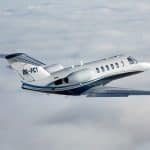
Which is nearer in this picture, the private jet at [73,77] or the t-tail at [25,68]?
the t-tail at [25,68]

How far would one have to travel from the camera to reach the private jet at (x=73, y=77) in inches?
2037

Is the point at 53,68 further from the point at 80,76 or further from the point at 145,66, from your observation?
the point at 145,66

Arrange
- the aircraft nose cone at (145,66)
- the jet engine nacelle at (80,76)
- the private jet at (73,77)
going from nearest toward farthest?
1. the private jet at (73,77)
2. the jet engine nacelle at (80,76)
3. the aircraft nose cone at (145,66)

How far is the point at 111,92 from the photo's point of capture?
171 ft

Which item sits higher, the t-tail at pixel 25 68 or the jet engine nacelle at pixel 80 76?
the t-tail at pixel 25 68

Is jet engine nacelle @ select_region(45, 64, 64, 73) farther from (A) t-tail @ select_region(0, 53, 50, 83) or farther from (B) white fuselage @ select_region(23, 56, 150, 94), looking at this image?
(A) t-tail @ select_region(0, 53, 50, 83)

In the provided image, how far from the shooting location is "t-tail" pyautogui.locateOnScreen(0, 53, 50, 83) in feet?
167

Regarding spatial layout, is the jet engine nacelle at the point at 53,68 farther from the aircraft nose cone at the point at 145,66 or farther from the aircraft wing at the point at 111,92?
the aircraft nose cone at the point at 145,66

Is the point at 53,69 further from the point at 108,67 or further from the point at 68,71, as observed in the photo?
the point at 108,67

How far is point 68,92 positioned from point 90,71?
11.2 ft

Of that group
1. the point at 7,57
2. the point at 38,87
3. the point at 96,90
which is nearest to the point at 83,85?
the point at 96,90

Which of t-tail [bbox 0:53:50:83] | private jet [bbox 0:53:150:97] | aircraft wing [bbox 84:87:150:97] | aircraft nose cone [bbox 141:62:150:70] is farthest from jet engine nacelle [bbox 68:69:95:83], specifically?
aircraft nose cone [bbox 141:62:150:70]

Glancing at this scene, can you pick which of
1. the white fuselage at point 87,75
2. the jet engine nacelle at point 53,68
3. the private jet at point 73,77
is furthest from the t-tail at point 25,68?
the jet engine nacelle at point 53,68

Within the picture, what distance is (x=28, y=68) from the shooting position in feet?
172
